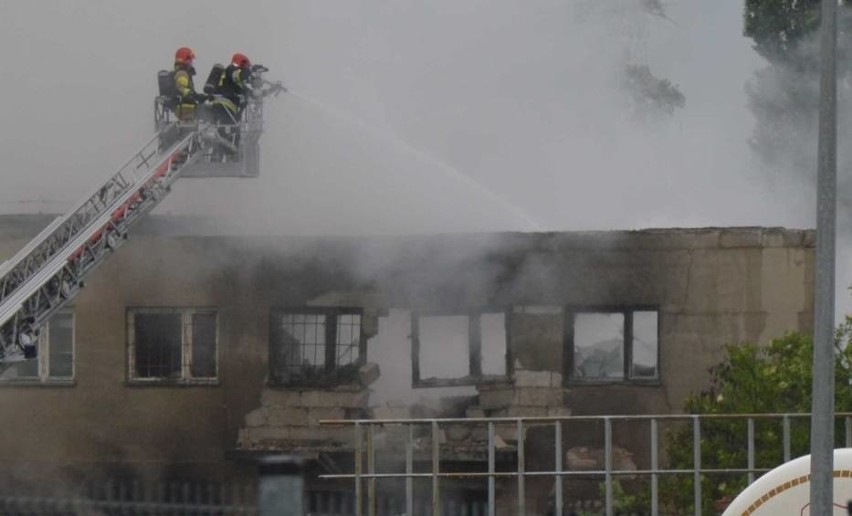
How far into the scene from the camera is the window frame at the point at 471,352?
2122cm

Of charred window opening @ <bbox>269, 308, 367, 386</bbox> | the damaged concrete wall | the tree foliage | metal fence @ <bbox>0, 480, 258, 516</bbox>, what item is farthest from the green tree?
the tree foliage

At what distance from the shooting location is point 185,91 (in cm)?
1828

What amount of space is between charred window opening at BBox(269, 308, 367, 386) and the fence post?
50.7ft

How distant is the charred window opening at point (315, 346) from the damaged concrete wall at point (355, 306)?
0.43 feet

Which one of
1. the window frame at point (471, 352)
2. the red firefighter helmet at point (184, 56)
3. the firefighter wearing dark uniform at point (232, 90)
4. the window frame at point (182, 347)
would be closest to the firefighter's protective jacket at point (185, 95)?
the red firefighter helmet at point (184, 56)

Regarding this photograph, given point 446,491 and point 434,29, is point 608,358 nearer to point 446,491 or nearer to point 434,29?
point 446,491

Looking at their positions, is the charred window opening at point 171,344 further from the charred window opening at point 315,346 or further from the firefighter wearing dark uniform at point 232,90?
the firefighter wearing dark uniform at point 232,90

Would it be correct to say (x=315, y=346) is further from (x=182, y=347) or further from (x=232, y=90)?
(x=232, y=90)

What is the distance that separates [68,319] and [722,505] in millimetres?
8390

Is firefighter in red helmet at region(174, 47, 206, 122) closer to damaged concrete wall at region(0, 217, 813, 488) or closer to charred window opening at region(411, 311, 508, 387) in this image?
damaged concrete wall at region(0, 217, 813, 488)

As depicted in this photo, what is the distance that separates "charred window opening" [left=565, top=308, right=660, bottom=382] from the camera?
21.3 m

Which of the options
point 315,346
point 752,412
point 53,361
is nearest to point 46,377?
point 53,361

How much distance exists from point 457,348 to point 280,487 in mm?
15792

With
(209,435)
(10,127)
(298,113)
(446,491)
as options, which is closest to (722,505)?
(446,491)
